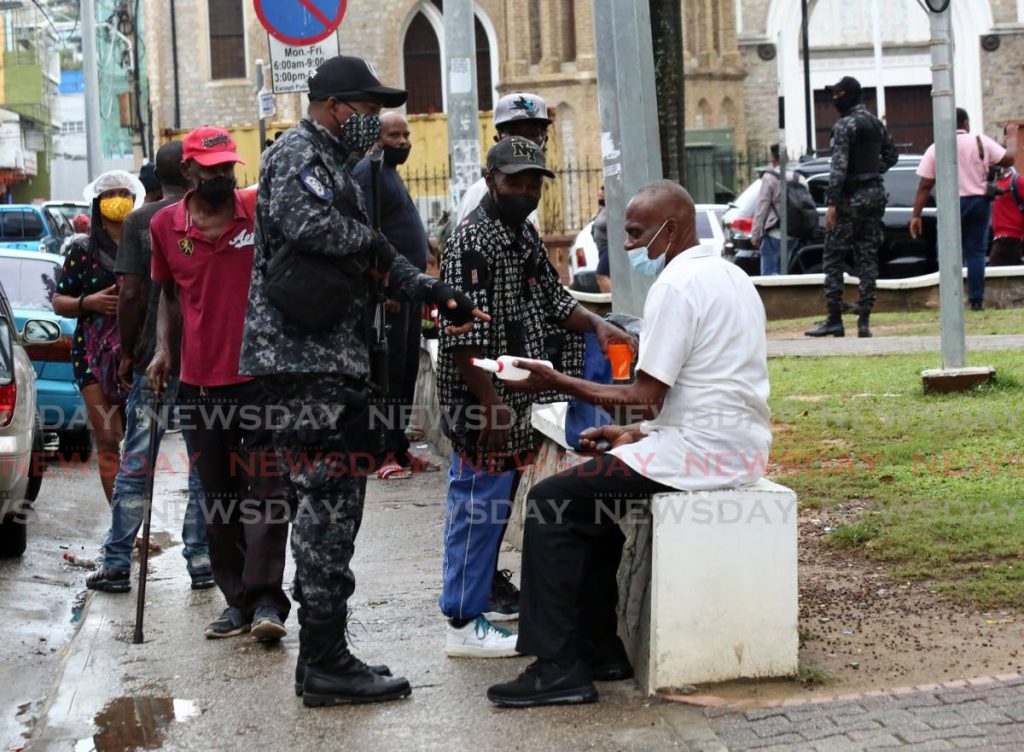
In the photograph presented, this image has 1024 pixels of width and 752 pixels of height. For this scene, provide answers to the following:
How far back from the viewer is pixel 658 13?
13188 mm

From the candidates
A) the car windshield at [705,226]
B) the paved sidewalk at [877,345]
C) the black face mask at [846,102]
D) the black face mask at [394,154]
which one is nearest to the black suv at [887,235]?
the car windshield at [705,226]

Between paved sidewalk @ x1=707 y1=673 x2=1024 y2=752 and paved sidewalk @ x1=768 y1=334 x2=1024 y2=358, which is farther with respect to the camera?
paved sidewalk @ x1=768 y1=334 x2=1024 y2=358

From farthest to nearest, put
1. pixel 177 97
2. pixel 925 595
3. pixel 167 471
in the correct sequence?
pixel 177 97 < pixel 167 471 < pixel 925 595

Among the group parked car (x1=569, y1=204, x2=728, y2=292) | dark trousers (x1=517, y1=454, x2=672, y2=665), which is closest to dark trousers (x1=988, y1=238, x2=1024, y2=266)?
parked car (x1=569, y1=204, x2=728, y2=292)

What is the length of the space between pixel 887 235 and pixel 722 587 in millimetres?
13777

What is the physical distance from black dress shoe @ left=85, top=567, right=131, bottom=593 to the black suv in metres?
12.0

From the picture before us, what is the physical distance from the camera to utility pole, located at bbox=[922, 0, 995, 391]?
9406 millimetres

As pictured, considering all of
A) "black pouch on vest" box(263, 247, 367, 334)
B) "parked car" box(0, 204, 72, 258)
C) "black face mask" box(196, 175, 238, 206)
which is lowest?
"black pouch on vest" box(263, 247, 367, 334)

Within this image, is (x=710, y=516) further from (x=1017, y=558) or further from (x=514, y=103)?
(x=514, y=103)

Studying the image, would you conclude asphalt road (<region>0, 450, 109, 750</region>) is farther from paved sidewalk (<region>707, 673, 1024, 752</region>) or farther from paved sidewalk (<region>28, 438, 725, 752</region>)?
paved sidewalk (<region>707, 673, 1024, 752</region>)

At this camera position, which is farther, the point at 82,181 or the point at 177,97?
the point at 82,181

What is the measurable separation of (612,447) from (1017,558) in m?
1.88

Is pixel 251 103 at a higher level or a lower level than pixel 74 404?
higher

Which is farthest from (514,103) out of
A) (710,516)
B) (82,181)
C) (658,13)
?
(82,181)
